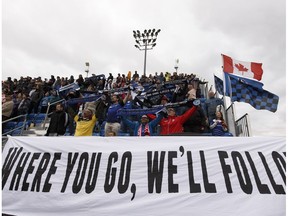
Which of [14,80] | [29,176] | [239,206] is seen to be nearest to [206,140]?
[239,206]

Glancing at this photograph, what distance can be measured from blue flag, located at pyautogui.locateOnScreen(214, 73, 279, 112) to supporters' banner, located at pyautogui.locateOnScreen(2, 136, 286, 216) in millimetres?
3361

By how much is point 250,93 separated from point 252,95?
3.3 inches

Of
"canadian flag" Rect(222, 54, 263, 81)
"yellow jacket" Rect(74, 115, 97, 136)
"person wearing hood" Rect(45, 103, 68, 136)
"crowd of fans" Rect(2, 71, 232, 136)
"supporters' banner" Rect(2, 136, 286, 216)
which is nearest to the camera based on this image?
"supporters' banner" Rect(2, 136, 286, 216)

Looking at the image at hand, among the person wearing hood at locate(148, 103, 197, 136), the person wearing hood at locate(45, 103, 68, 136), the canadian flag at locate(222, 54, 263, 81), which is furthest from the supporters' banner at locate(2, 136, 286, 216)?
the canadian flag at locate(222, 54, 263, 81)

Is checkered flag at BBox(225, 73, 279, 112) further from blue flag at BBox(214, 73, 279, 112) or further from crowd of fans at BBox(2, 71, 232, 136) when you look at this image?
crowd of fans at BBox(2, 71, 232, 136)

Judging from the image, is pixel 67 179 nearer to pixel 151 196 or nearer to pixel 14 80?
pixel 151 196

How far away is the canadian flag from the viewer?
7.32 m

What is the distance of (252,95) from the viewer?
269 inches

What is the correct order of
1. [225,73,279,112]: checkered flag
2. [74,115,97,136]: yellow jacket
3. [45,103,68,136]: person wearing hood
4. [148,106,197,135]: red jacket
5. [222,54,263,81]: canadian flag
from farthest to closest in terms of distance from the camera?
[222,54,263,81]: canadian flag < [225,73,279,112]: checkered flag < [45,103,68,136]: person wearing hood < [74,115,97,136]: yellow jacket < [148,106,197,135]: red jacket

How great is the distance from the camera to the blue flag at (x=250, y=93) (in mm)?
6559

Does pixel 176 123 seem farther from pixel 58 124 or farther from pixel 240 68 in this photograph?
pixel 240 68

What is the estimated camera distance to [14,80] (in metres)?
14.4

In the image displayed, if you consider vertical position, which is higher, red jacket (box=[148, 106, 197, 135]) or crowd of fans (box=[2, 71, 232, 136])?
crowd of fans (box=[2, 71, 232, 136])

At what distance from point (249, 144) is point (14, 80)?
46.7 feet
